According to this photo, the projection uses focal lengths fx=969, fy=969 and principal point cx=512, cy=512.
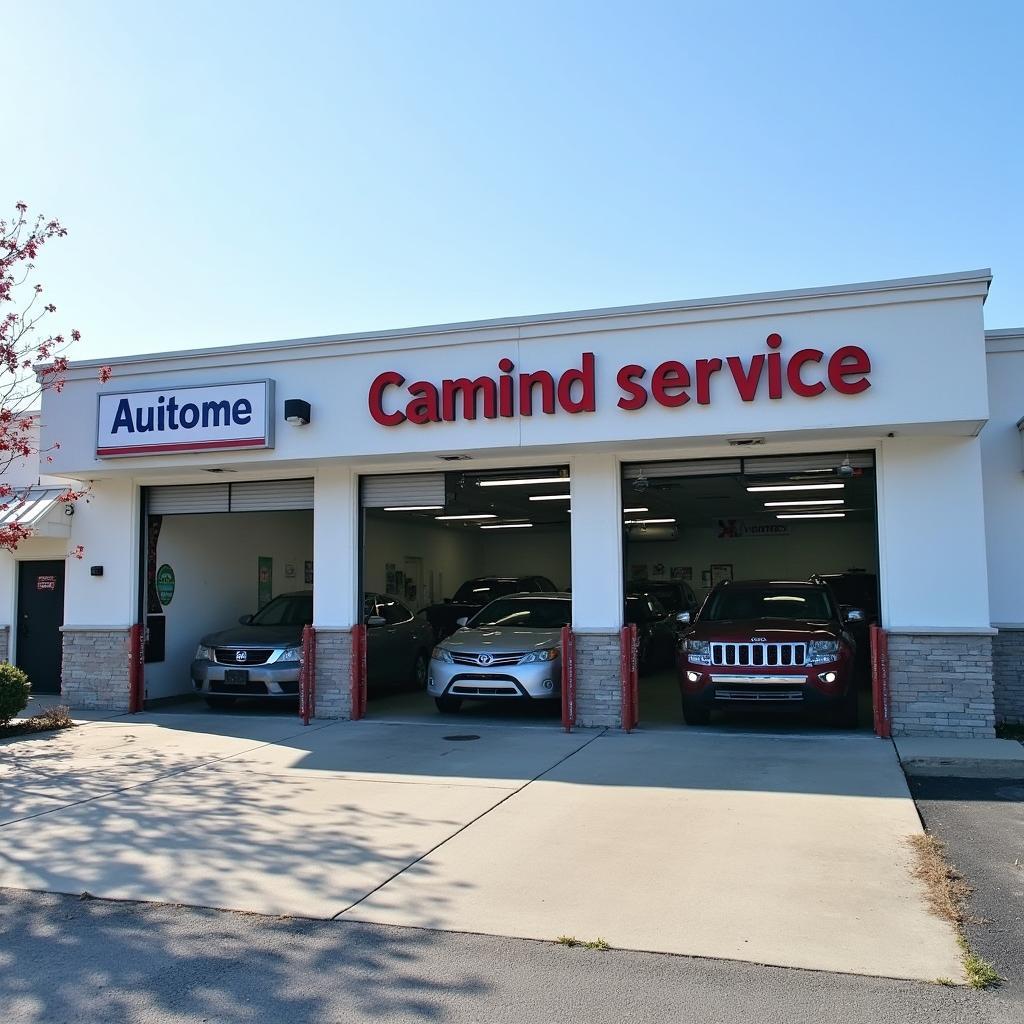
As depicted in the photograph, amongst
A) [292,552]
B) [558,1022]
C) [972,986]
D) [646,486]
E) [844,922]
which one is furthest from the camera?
[292,552]

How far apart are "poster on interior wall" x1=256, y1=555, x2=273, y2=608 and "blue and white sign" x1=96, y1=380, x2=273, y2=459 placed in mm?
4925

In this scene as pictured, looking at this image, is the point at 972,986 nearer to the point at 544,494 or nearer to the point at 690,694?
the point at 690,694

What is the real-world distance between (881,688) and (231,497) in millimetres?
8575

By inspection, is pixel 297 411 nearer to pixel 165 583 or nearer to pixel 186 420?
pixel 186 420

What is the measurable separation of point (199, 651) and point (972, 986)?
1113 centimetres

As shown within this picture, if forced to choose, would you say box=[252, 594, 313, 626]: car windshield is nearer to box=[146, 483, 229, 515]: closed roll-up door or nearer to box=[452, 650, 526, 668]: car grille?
box=[146, 483, 229, 515]: closed roll-up door

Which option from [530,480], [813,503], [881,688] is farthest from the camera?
[813,503]

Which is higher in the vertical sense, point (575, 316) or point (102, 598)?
point (575, 316)

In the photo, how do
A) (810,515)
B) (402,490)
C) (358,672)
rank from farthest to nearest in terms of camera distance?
1. (810,515)
2. (402,490)
3. (358,672)

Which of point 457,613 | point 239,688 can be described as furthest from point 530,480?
point 457,613

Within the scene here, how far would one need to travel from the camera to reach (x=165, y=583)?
14117mm

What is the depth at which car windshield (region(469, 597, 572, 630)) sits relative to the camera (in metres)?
13.0

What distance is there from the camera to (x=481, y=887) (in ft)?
17.7

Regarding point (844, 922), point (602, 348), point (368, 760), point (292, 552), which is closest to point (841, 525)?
point (292, 552)
